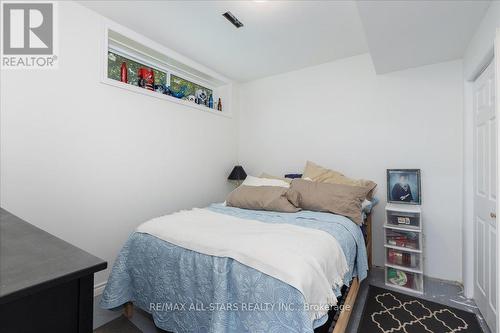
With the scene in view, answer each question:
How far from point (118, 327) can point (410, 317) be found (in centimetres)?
219

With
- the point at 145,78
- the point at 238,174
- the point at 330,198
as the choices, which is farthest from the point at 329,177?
the point at 145,78

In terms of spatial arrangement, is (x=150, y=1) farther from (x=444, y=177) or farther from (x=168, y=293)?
(x=444, y=177)

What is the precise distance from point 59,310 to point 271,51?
2.87 meters

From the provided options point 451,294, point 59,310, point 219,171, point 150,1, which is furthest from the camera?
point 219,171

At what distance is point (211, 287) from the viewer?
4.36ft

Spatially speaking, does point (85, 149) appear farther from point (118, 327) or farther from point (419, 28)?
point (419, 28)

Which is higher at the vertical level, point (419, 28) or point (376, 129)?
point (419, 28)

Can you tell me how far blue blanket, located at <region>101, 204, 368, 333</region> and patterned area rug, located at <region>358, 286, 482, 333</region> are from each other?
33cm

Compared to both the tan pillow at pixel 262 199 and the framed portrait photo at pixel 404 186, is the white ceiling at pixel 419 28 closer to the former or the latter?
the framed portrait photo at pixel 404 186

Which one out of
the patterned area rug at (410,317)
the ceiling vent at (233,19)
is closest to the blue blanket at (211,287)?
the patterned area rug at (410,317)

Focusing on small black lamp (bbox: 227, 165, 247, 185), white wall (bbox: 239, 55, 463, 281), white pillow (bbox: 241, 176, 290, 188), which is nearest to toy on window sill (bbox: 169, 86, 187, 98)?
white wall (bbox: 239, 55, 463, 281)

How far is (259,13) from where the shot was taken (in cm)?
208

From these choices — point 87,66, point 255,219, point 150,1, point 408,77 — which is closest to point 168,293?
point 255,219

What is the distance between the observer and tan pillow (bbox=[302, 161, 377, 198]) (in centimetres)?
254
